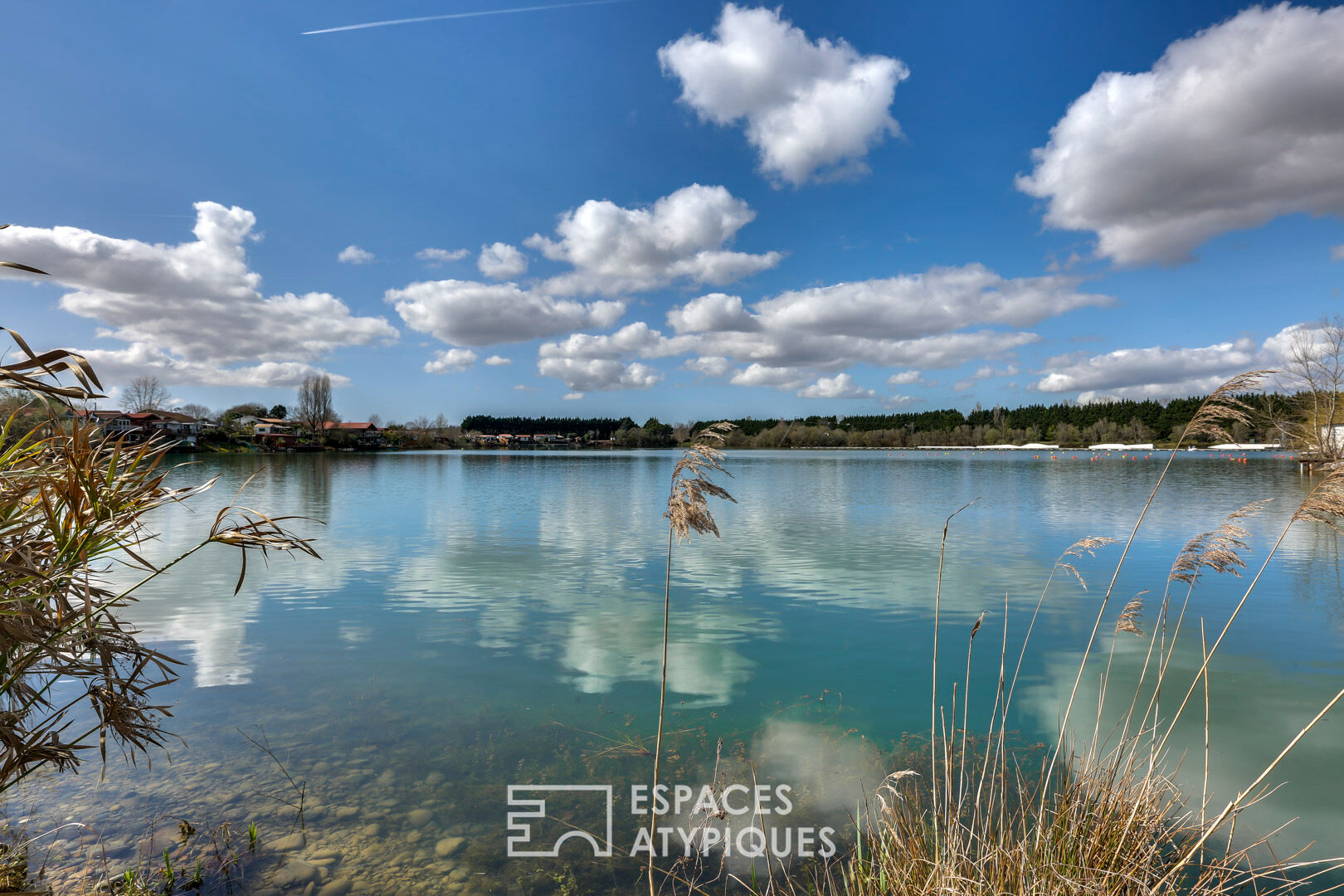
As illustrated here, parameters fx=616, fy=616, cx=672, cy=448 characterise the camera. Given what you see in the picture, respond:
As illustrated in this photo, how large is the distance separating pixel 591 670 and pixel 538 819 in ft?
12.0

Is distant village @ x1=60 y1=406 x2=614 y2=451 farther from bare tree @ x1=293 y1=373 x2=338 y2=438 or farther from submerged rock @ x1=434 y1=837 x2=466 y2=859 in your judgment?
submerged rock @ x1=434 y1=837 x2=466 y2=859

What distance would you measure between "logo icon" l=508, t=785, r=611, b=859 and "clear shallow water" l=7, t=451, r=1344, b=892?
0.11 metres

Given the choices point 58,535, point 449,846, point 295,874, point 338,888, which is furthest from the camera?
point 449,846

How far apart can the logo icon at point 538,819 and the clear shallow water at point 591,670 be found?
0.37 feet

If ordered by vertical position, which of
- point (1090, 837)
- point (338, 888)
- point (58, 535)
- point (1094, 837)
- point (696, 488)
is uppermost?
point (696, 488)

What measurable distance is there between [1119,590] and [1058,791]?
34.3 ft

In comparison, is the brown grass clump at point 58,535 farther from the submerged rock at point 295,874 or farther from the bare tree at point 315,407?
the bare tree at point 315,407

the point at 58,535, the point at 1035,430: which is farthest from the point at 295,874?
the point at 1035,430

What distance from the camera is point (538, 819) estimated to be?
5.29 meters

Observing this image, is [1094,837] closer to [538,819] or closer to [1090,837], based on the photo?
[1090,837]

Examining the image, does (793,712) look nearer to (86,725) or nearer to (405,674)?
(405,674)

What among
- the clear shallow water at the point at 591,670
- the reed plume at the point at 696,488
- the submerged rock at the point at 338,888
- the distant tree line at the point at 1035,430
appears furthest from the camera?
the distant tree line at the point at 1035,430

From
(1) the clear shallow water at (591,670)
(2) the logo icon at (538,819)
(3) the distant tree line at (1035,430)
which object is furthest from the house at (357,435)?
(2) the logo icon at (538,819)

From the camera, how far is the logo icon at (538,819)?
4914 millimetres
